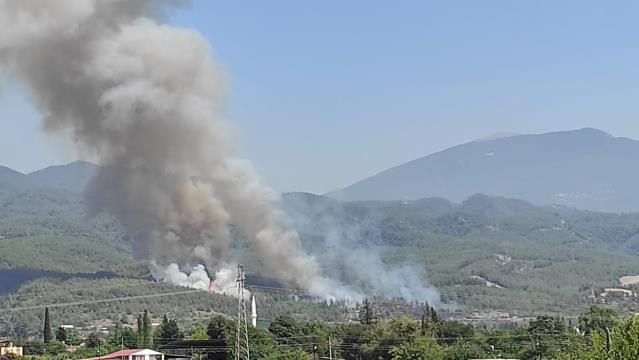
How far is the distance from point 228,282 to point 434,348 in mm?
33979

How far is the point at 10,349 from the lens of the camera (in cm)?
6162

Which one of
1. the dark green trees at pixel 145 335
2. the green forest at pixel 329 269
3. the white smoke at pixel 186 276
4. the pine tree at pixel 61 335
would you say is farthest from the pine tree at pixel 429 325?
the pine tree at pixel 61 335

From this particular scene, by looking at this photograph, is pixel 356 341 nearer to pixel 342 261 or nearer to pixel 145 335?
pixel 145 335

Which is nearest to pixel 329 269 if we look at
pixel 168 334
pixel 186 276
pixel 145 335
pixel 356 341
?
pixel 186 276

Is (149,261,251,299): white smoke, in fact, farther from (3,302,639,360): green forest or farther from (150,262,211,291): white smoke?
(3,302,639,360): green forest

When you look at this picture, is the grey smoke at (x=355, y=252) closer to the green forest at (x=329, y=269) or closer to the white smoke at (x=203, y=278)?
the green forest at (x=329, y=269)

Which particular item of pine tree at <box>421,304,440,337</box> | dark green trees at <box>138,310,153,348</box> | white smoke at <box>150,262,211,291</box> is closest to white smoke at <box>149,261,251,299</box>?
white smoke at <box>150,262,211,291</box>

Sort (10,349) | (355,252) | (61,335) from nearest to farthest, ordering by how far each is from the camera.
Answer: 1. (10,349)
2. (61,335)
3. (355,252)

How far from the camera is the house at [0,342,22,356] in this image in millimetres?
59909

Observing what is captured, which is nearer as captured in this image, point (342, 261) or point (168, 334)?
point (168, 334)

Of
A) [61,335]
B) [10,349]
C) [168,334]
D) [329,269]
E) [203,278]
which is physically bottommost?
[10,349]

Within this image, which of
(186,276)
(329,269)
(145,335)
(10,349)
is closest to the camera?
(10,349)

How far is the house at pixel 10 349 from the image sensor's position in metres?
59.9

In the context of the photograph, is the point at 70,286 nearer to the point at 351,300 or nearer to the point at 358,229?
the point at 351,300
